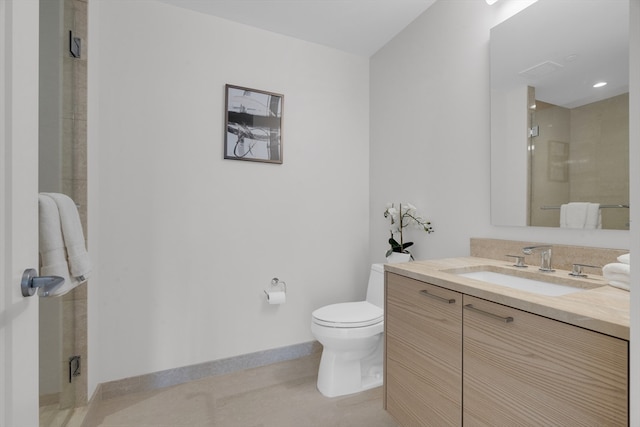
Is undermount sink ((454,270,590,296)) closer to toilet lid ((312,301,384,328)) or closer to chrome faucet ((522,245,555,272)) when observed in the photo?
chrome faucet ((522,245,555,272))

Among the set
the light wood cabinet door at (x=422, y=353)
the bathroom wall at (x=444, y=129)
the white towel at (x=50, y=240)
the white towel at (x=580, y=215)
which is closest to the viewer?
the white towel at (x=50, y=240)

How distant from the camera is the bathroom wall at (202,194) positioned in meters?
1.87

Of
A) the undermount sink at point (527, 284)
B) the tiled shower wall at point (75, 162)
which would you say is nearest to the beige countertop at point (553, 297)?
the undermount sink at point (527, 284)

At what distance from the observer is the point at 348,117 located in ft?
8.61

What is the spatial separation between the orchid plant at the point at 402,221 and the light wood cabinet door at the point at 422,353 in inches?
29.2

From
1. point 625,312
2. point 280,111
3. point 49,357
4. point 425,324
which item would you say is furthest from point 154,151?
point 625,312

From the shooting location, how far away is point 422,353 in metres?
1.25

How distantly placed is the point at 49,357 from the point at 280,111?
77.8 inches

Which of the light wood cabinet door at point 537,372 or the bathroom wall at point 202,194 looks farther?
the bathroom wall at point 202,194

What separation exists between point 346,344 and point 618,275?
4.22ft

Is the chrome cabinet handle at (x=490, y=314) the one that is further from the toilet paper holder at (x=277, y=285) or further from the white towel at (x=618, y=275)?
the toilet paper holder at (x=277, y=285)
